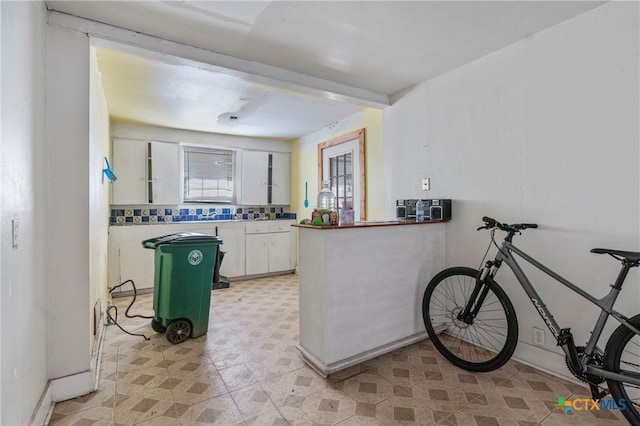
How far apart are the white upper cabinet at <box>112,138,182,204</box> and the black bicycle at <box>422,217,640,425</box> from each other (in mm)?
3913

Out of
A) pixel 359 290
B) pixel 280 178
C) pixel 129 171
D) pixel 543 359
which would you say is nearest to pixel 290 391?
pixel 359 290

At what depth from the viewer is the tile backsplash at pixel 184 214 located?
450 centimetres

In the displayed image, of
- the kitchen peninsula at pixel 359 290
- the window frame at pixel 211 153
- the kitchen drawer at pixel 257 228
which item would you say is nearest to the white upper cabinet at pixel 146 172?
the window frame at pixel 211 153

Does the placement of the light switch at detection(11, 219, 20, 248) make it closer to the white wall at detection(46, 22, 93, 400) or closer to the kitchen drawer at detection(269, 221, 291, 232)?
the white wall at detection(46, 22, 93, 400)

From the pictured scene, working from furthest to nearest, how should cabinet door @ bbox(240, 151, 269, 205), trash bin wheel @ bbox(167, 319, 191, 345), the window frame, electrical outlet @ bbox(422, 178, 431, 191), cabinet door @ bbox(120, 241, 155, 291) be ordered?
cabinet door @ bbox(240, 151, 269, 205)
the window frame
cabinet door @ bbox(120, 241, 155, 291)
electrical outlet @ bbox(422, 178, 431, 191)
trash bin wheel @ bbox(167, 319, 191, 345)

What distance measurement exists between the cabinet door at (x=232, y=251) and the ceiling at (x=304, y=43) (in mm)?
1855

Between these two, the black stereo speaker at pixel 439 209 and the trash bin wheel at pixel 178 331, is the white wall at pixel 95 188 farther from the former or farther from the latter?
the black stereo speaker at pixel 439 209

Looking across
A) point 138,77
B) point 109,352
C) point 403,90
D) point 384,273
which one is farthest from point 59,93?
point 403,90

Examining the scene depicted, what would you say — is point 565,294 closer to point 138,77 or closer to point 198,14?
point 198,14

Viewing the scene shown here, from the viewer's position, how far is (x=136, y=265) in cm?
395

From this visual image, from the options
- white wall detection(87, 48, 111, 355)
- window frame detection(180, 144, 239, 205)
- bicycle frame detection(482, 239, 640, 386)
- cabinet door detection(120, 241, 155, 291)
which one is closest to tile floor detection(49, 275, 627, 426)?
bicycle frame detection(482, 239, 640, 386)

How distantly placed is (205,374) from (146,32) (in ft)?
7.56

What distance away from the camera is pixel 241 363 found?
222 centimetres

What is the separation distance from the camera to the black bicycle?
1.60 metres
